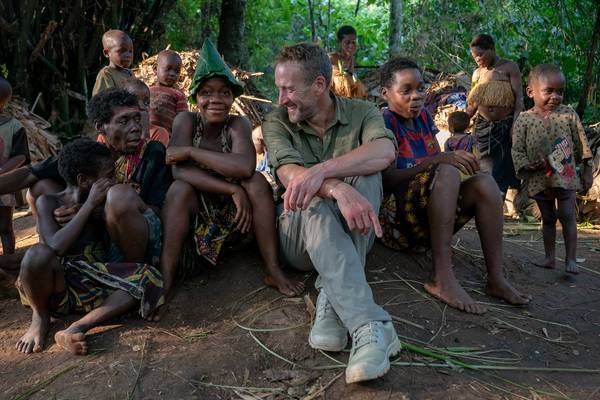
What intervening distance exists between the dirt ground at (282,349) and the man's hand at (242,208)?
1.03 feet

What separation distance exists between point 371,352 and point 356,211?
0.58m

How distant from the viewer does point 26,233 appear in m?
4.61

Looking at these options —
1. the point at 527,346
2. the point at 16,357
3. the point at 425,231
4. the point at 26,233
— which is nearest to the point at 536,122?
the point at 425,231

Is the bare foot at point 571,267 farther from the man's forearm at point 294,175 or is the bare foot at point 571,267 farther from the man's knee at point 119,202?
the man's knee at point 119,202

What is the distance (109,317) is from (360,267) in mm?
1204

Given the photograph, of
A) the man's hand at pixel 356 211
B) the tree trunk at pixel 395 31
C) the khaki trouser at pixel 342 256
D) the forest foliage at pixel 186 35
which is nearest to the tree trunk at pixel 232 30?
the forest foliage at pixel 186 35

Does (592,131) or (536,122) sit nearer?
(536,122)

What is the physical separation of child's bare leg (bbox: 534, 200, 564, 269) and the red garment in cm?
298

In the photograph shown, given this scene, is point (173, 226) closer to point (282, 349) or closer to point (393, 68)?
point (282, 349)

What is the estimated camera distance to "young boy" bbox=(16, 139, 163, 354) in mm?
2512

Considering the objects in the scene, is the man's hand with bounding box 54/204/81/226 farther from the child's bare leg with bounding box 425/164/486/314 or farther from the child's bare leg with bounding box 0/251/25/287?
the child's bare leg with bounding box 425/164/486/314

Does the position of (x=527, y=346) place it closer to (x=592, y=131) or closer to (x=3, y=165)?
(x=3, y=165)

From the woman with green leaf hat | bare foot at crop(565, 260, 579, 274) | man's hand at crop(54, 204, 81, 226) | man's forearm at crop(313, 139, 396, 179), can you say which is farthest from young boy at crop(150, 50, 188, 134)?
bare foot at crop(565, 260, 579, 274)

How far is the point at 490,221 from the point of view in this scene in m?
2.96
